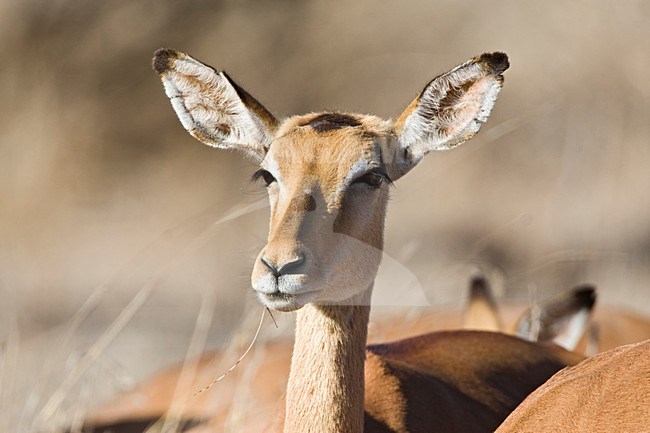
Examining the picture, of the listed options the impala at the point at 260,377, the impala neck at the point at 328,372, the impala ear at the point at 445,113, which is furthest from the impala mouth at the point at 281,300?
the impala at the point at 260,377

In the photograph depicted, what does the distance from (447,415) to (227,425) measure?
100cm

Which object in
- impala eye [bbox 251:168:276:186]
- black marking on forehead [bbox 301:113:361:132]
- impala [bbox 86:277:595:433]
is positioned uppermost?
black marking on forehead [bbox 301:113:361:132]

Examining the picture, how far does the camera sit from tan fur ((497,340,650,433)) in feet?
8.98

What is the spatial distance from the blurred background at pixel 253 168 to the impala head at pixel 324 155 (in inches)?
186

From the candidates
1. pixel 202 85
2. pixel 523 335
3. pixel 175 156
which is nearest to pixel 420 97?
pixel 202 85

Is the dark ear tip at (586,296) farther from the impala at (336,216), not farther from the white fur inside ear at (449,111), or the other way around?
the white fur inside ear at (449,111)

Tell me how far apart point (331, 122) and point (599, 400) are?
4.64 feet

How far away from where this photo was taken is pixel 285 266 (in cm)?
323

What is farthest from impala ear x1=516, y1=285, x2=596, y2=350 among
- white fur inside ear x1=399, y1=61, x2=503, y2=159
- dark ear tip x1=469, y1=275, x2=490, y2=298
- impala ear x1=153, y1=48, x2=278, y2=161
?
impala ear x1=153, y1=48, x2=278, y2=161

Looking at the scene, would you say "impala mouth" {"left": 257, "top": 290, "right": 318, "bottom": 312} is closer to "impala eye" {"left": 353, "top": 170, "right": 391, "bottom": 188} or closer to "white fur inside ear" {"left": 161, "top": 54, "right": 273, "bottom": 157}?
"impala eye" {"left": 353, "top": 170, "right": 391, "bottom": 188}

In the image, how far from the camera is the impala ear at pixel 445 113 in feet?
12.5

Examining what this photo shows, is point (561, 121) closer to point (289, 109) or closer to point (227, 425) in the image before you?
point (289, 109)

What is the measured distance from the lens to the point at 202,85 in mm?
4035

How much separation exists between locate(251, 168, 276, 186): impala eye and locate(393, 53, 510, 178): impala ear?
44 cm
